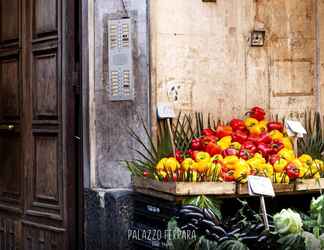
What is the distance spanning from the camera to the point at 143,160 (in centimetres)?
566

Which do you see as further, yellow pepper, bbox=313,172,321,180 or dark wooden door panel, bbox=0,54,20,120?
dark wooden door panel, bbox=0,54,20,120

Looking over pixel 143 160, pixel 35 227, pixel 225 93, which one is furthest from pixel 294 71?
pixel 35 227

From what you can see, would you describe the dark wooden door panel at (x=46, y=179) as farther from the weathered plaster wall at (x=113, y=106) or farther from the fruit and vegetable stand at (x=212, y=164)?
the fruit and vegetable stand at (x=212, y=164)

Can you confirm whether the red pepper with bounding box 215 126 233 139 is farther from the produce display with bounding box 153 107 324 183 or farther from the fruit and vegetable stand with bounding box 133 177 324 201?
the fruit and vegetable stand with bounding box 133 177 324 201

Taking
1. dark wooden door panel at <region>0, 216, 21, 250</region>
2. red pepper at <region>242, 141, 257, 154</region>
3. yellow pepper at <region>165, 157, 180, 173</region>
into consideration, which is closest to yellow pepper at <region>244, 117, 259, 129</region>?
red pepper at <region>242, 141, 257, 154</region>

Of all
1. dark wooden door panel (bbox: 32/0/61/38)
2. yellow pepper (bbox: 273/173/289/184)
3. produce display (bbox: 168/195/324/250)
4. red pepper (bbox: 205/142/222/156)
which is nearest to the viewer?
produce display (bbox: 168/195/324/250)

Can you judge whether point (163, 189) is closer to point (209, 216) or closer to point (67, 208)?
point (209, 216)

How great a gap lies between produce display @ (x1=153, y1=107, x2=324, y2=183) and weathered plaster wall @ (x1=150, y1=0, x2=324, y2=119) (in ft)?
1.21

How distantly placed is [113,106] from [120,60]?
14.9 inches

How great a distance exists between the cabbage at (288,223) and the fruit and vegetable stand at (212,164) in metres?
0.24

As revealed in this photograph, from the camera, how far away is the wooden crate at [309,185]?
4996 millimetres

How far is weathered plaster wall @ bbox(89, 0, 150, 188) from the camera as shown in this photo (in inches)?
222

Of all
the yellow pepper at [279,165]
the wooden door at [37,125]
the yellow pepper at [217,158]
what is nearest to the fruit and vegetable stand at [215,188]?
the yellow pepper at [279,165]

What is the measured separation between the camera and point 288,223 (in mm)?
4027
